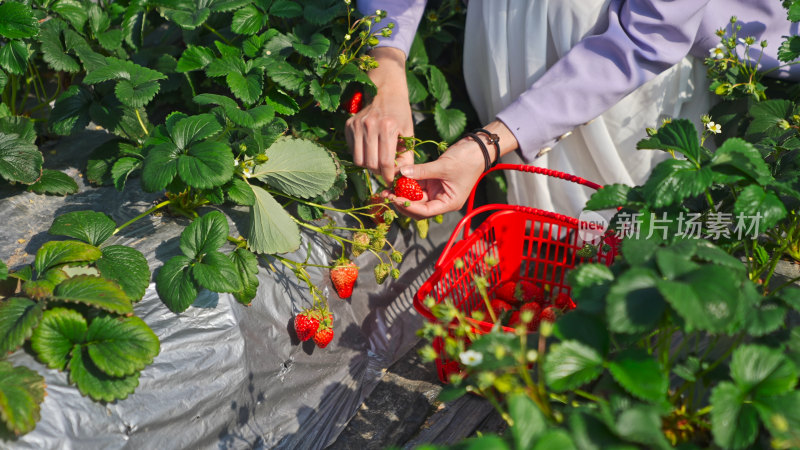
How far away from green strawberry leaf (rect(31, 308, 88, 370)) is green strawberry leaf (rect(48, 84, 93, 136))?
54 cm

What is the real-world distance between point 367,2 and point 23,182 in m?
0.87

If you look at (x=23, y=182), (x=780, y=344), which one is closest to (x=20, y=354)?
(x=23, y=182)

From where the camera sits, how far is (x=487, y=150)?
4.90 feet

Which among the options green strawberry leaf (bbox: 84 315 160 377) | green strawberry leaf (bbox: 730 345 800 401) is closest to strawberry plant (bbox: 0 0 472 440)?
green strawberry leaf (bbox: 84 315 160 377)

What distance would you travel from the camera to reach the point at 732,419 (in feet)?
2.25

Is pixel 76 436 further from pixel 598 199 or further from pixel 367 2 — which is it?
pixel 367 2

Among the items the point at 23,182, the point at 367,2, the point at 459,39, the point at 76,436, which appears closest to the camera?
the point at 76,436

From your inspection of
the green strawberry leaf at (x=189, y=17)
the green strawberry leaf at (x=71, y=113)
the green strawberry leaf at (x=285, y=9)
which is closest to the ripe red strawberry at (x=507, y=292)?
the green strawberry leaf at (x=285, y=9)

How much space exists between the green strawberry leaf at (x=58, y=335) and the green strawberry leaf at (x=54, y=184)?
1.50 ft

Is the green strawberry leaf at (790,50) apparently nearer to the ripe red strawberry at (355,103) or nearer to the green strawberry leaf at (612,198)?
the green strawberry leaf at (612,198)

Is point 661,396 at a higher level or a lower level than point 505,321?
higher

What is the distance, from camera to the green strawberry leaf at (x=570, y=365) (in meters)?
0.72

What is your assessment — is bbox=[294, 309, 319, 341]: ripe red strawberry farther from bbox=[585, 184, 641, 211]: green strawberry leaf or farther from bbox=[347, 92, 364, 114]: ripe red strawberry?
bbox=[585, 184, 641, 211]: green strawberry leaf

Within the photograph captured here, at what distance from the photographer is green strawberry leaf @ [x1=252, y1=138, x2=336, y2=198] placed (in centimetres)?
134
